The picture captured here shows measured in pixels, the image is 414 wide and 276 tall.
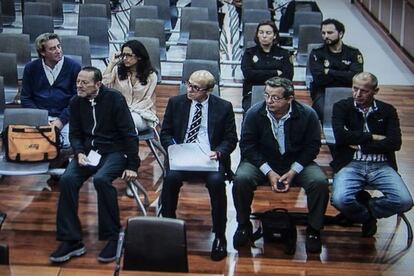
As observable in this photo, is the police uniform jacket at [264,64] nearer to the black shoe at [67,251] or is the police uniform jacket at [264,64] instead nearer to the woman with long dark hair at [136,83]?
the woman with long dark hair at [136,83]

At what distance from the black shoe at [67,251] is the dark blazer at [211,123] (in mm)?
900

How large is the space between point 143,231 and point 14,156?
1.93 meters

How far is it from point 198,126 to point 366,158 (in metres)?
1.17

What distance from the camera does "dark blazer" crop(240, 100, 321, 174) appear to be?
17.0 feet

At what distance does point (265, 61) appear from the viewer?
22.2 ft

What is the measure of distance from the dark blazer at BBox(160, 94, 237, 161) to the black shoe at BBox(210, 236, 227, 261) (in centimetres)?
63

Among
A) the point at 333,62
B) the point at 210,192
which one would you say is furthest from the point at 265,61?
the point at 210,192

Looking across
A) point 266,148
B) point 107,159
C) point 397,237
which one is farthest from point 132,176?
point 397,237

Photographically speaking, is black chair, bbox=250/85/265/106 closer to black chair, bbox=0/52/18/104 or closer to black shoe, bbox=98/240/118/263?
black shoe, bbox=98/240/118/263

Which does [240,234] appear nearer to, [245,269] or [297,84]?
[245,269]

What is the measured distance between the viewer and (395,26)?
429 inches

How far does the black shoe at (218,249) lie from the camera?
197 inches

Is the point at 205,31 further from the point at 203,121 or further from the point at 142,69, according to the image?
the point at 203,121

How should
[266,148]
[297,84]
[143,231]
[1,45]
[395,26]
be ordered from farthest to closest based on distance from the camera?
[395,26] < [297,84] < [1,45] < [266,148] < [143,231]
